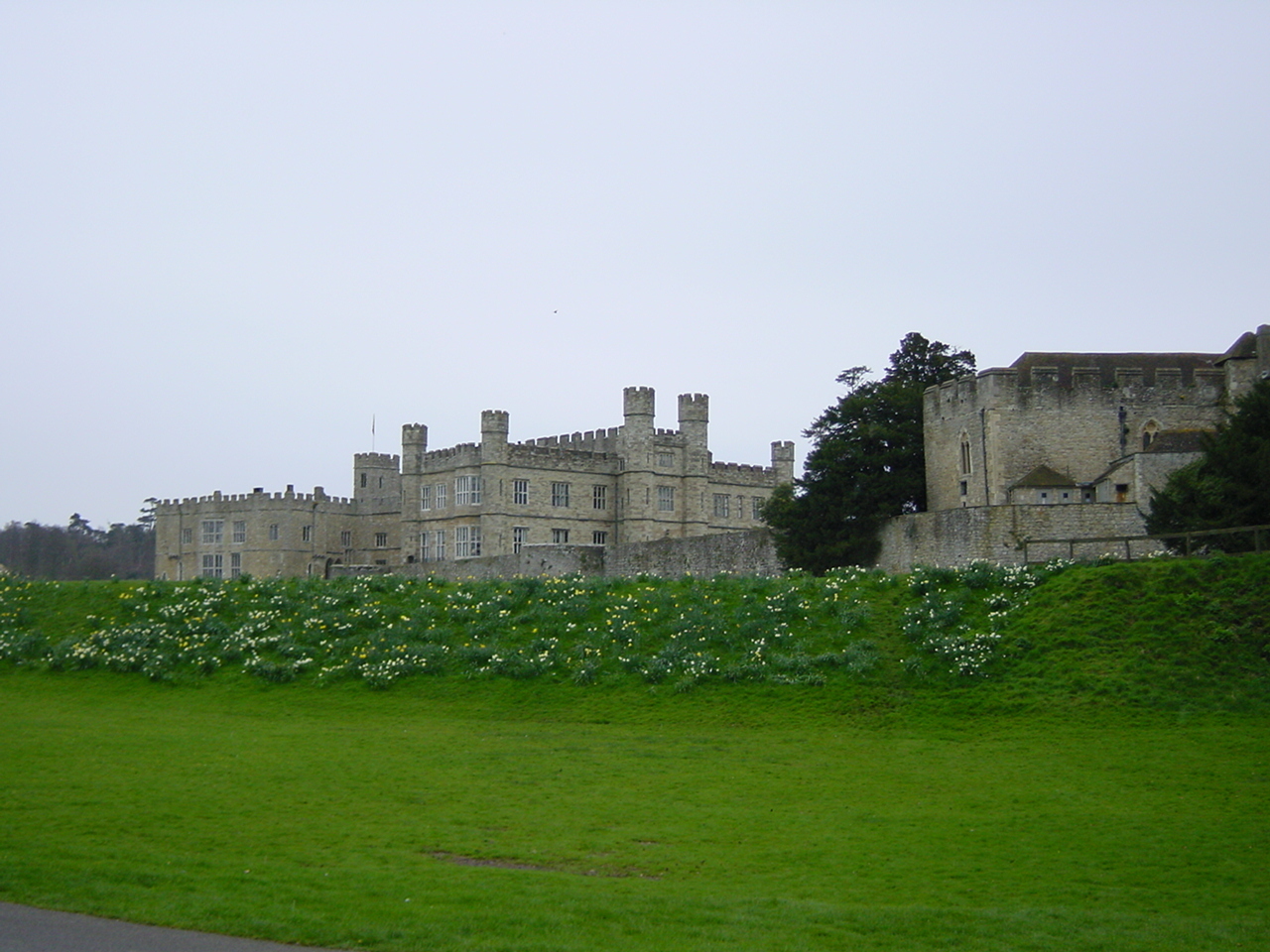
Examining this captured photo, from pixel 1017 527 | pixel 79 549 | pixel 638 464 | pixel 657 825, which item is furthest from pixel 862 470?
pixel 79 549

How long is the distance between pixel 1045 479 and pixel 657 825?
3014 centimetres

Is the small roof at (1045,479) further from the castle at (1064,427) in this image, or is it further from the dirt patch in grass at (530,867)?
the dirt patch in grass at (530,867)

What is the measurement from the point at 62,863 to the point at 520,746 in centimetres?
906

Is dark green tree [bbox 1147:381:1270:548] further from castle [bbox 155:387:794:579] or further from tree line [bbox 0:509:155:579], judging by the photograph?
tree line [bbox 0:509:155:579]

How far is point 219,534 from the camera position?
81250 mm

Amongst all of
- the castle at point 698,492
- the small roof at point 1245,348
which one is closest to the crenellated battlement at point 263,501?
Result: the castle at point 698,492

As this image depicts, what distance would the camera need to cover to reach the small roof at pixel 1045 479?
4175 centimetres

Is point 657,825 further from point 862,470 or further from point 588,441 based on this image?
point 588,441

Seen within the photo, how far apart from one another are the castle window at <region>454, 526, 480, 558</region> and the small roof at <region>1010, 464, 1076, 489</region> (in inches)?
1175

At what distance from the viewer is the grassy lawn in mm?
10688

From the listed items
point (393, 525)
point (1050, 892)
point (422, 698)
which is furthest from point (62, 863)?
point (393, 525)

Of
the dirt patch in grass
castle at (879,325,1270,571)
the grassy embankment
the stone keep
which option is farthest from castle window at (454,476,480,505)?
the dirt patch in grass

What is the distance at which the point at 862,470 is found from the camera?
46.1m

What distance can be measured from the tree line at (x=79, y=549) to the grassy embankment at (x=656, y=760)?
74.1 metres
